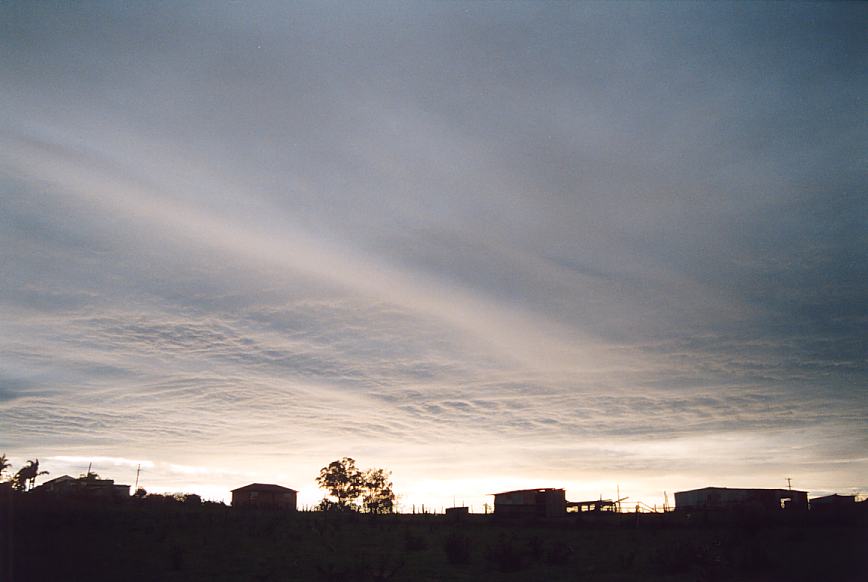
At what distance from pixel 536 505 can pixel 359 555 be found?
47674mm

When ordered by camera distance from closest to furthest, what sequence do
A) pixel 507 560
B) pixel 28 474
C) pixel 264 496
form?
pixel 507 560 → pixel 28 474 → pixel 264 496

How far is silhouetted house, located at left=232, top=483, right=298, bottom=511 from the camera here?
96.5 meters

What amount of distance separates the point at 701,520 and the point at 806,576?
3202 centimetres

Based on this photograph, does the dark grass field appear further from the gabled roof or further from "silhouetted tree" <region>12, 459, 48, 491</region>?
the gabled roof

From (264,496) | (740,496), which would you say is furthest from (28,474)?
(740,496)

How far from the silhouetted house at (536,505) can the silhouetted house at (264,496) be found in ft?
137

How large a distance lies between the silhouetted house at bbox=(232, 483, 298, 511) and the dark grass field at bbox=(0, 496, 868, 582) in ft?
217

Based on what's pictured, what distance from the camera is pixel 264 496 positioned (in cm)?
9769

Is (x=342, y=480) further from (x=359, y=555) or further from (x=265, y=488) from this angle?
(x=359, y=555)

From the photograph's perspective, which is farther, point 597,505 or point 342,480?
point 342,480

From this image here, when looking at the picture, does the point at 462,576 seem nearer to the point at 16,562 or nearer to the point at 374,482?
the point at 16,562

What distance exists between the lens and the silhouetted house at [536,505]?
217 ft

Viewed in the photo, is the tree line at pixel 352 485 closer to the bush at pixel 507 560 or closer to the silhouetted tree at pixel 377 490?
the silhouetted tree at pixel 377 490

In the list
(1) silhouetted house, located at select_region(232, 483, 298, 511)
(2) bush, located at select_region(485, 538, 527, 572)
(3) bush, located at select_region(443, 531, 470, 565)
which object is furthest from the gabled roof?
(2) bush, located at select_region(485, 538, 527, 572)
